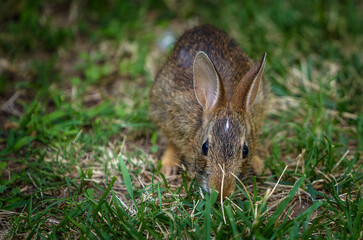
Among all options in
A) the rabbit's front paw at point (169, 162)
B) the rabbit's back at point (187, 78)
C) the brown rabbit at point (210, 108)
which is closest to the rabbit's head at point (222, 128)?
the brown rabbit at point (210, 108)

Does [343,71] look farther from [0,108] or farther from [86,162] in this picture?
[0,108]

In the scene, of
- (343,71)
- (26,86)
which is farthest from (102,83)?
(343,71)

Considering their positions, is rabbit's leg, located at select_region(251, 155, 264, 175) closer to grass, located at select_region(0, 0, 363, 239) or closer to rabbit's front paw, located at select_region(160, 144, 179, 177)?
grass, located at select_region(0, 0, 363, 239)

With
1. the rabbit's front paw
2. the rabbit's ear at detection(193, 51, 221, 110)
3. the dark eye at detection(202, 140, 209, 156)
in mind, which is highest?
the rabbit's ear at detection(193, 51, 221, 110)

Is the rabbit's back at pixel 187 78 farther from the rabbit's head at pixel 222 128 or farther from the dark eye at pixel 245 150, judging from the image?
the dark eye at pixel 245 150

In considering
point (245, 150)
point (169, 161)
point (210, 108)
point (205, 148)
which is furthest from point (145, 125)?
point (245, 150)

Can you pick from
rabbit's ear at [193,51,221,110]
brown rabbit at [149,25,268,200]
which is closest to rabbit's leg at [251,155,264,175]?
brown rabbit at [149,25,268,200]

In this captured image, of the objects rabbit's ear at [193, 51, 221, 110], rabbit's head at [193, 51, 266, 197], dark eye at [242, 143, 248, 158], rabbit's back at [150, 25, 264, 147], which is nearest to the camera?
rabbit's head at [193, 51, 266, 197]
